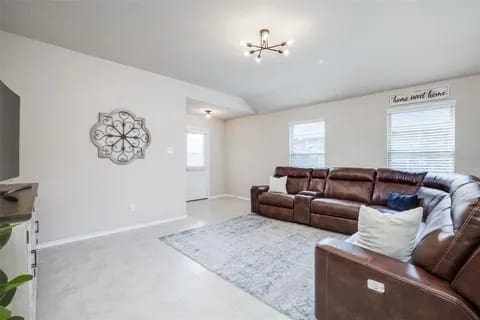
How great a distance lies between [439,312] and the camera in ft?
3.46

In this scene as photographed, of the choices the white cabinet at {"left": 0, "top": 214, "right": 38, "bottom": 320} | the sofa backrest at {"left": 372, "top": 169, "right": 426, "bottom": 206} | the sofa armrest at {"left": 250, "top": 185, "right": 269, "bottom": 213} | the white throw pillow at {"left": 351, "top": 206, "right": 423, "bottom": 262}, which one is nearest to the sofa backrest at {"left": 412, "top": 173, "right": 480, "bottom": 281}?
the white throw pillow at {"left": 351, "top": 206, "right": 423, "bottom": 262}

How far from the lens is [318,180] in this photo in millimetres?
4672

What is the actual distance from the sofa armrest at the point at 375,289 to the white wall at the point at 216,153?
5.42 meters

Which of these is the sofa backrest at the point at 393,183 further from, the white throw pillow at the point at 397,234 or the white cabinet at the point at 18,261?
the white cabinet at the point at 18,261

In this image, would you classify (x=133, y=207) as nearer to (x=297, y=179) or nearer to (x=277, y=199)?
(x=277, y=199)

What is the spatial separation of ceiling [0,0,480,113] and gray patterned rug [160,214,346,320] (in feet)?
8.85

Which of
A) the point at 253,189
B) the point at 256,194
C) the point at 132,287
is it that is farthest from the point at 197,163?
the point at 132,287

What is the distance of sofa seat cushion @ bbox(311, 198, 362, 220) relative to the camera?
3480 millimetres

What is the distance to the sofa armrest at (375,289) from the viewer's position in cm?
106

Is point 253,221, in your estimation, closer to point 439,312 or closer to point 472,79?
point 439,312

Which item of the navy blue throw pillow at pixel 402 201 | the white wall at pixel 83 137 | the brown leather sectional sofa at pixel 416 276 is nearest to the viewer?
the brown leather sectional sofa at pixel 416 276

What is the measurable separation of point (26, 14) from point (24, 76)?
771mm

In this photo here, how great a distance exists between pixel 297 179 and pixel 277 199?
2.79 feet

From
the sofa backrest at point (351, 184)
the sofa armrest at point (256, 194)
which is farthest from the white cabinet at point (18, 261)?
the sofa backrest at point (351, 184)
